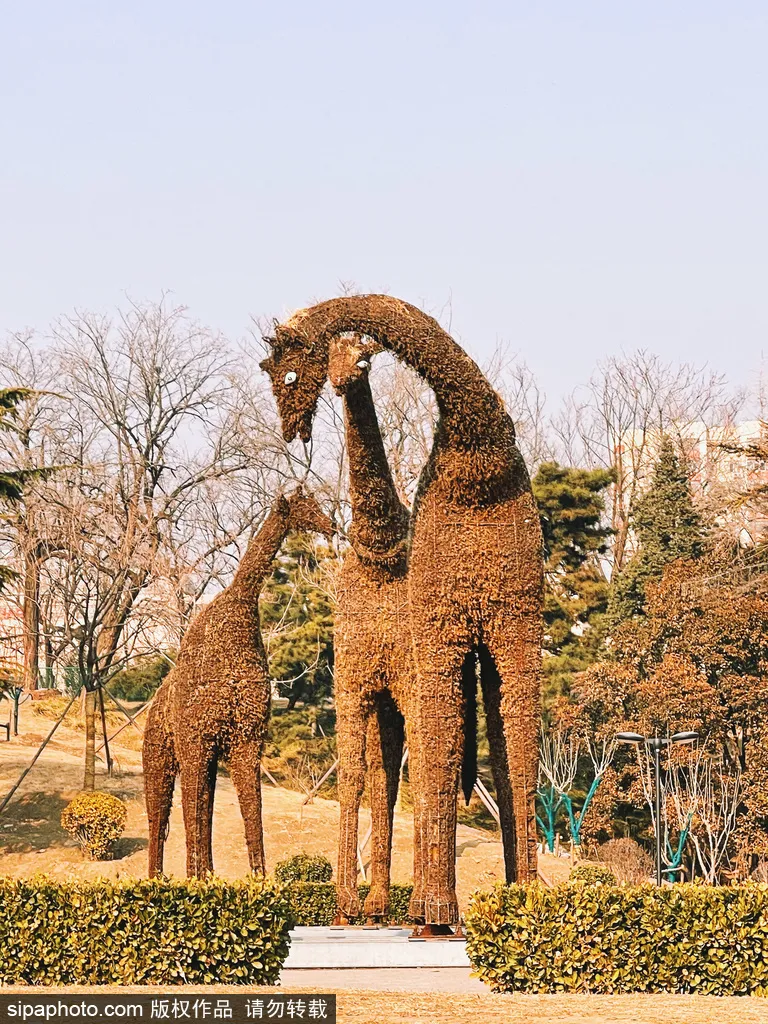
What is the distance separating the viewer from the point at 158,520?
29141 mm

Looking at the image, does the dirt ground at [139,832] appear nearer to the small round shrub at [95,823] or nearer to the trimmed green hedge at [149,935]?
the small round shrub at [95,823]

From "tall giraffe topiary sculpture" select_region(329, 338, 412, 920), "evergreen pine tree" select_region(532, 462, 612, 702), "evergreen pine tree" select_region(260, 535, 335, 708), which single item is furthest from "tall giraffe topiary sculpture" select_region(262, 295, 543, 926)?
"evergreen pine tree" select_region(532, 462, 612, 702)

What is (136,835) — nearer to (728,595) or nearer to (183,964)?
(728,595)

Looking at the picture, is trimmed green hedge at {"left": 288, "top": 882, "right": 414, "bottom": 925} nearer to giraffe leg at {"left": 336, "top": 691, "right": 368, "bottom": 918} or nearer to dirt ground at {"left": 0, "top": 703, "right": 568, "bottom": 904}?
giraffe leg at {"left": 336, "top": 691, "right": 368, "bottom": 918}

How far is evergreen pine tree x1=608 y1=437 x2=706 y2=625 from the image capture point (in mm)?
26438

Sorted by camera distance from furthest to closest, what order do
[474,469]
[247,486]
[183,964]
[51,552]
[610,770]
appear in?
1. [247,486]
2. [51,552]
3. [610,770]
4. [474,469]
5. [183,964]

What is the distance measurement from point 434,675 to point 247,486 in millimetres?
18900

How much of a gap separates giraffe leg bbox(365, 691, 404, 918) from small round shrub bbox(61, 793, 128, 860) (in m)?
10.1

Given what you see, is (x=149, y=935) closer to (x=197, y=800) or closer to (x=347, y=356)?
(x=197, y=800)

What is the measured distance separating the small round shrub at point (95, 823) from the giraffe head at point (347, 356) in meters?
13.2

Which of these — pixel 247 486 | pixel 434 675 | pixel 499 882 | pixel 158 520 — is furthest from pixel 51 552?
pixel 499 882

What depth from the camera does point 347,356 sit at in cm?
1088

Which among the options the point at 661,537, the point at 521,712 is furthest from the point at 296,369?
the point at 661,537

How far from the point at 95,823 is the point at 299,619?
28.4ft
